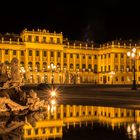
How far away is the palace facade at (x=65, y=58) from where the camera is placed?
332ft

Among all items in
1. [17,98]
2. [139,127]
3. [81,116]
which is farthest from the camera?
[17,98]

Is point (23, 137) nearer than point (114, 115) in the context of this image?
Yes

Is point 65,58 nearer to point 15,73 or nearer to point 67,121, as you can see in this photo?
point 15,73

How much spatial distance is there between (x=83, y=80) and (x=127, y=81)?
47.2 ft

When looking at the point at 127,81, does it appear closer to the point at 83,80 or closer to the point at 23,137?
the point at 83,80

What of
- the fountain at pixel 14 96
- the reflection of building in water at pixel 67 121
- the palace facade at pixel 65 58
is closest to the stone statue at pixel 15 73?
the fountain at pixel 14 96

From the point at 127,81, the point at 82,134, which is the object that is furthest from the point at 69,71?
the point at 82,134

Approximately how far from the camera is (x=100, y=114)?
55.0 feet

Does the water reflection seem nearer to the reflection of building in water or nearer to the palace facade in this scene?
the reflection of building in water

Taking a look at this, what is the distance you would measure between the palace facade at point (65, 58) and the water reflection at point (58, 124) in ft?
266

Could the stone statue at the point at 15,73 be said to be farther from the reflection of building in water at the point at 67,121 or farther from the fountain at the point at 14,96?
the reflection of building in water at the point at 67,121

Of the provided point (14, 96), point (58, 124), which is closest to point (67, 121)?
point (58, 124)

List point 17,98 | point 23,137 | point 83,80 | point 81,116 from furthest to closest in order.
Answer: point 83,80 < point 17,98 < point 81,116 < point 23,137

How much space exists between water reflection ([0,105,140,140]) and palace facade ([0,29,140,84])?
81.2 m
